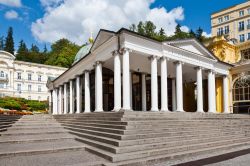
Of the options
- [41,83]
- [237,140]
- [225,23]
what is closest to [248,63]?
[237,140]

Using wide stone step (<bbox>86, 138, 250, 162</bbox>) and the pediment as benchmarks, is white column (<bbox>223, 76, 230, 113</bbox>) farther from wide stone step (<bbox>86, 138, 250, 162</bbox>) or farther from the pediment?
wide stone step (<bbox>86, 138, 250, 162</bbox>)

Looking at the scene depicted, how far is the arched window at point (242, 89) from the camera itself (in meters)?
26.3

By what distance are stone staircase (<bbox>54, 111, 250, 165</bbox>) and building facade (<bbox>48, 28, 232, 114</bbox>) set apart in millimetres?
3062

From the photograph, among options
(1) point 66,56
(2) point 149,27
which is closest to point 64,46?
(1) point 66,56

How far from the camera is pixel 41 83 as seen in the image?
73625 millimetres

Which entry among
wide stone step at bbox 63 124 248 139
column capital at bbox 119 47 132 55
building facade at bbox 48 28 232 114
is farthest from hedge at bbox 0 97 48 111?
wide stone step at bbox 63 124 248 139

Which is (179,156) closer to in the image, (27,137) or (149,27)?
(27,137)

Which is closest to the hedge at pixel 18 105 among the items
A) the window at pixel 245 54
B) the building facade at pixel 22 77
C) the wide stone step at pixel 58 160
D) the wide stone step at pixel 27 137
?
the building facade at pixel 22 77

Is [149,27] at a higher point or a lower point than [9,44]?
lower

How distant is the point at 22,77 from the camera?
70.9 m

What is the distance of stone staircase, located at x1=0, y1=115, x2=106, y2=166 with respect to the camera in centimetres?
884

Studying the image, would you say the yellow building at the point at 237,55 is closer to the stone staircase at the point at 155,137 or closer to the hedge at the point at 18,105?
the stone staircase at the point at 155,137

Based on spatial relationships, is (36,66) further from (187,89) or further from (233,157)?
(233,157)

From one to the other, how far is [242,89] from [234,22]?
2621 cm
